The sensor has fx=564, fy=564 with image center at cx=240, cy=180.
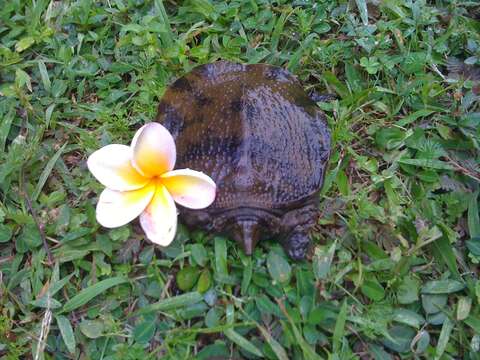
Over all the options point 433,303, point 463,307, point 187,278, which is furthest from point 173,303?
point 463,307

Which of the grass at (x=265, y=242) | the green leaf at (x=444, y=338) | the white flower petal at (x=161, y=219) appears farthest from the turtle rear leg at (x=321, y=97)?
the green leaf at (x=444, y=338)

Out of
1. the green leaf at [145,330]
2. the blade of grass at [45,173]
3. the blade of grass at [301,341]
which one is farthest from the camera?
the blade of grass at [45,173]

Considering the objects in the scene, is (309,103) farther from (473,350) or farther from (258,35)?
(473,350)

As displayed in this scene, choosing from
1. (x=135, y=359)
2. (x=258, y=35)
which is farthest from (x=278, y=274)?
(x=258, y=35)

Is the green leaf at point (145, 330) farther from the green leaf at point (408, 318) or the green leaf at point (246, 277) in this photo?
the green leaf at point (408, 318)

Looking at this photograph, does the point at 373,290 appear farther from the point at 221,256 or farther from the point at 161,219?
the point at 161,219

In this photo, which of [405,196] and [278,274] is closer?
[278,274]
